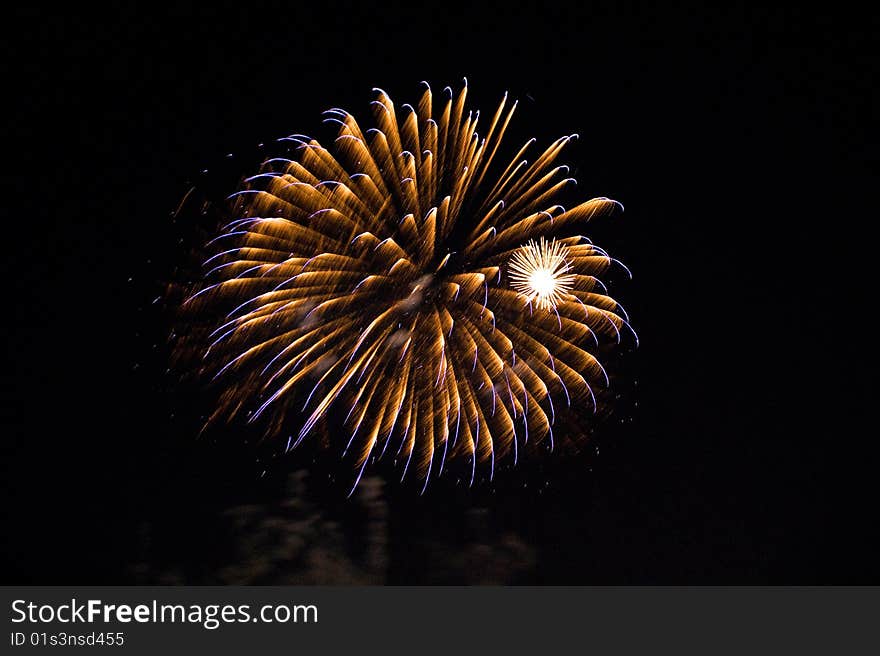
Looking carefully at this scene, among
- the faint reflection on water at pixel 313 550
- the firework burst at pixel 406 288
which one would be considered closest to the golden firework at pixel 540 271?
the firework burst at pixel 406 288

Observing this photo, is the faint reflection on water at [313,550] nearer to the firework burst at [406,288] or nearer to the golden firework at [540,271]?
the firework burst at [406,288]

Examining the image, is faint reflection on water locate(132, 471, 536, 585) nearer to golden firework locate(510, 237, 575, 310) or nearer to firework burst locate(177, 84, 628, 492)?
firework burst locate(177, 84, 628, 492)

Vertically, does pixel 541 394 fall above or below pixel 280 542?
above

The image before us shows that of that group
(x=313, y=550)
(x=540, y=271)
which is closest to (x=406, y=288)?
(x=540, y=271)
